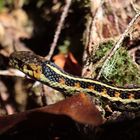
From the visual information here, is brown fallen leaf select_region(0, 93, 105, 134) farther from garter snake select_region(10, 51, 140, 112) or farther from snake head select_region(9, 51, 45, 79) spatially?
snake head select_region(9, 51, 45, 79)

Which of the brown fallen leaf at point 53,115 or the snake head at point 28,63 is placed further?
the snake head at point 28,63

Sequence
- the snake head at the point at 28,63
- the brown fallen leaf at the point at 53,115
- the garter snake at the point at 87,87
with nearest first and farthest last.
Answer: the brown fallen leaf at the point at 53,115 < the garter snake at the point at 87,87 < the snake head at the point at 28,63

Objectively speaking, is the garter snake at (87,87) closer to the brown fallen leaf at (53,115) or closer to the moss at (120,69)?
the moss at (120,69)

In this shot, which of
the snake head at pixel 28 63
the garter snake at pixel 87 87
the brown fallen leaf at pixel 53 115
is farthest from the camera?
the snake head at pixel 28 63

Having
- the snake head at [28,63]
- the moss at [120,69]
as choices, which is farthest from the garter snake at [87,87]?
the moss at [120,69]

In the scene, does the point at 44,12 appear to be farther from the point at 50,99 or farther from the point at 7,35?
the point at 50,99

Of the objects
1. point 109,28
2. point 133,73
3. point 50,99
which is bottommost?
point 50,99

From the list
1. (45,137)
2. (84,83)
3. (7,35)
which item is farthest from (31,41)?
(45,137)

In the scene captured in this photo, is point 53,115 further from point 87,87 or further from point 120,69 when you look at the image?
point 120,69
